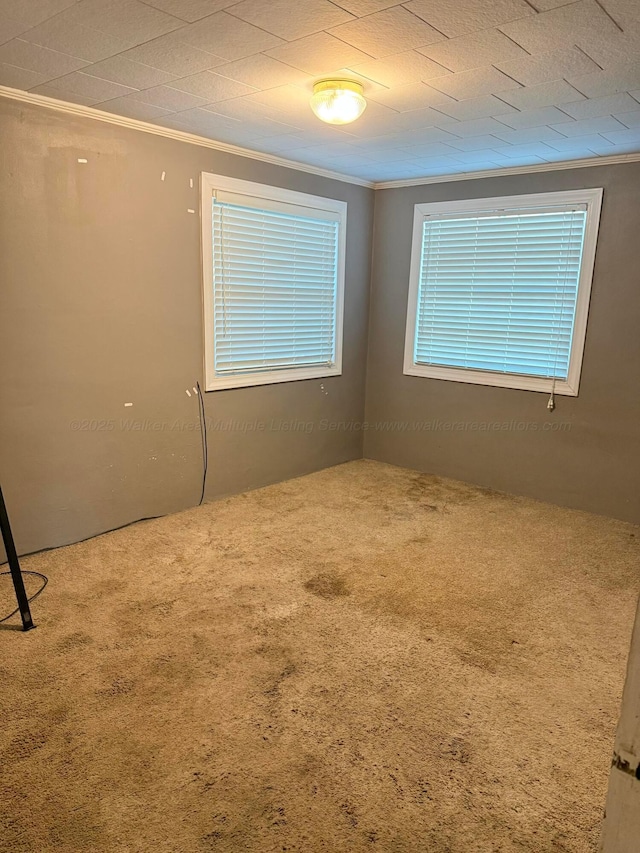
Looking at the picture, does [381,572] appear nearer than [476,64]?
No

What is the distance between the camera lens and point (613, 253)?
12.6 feet

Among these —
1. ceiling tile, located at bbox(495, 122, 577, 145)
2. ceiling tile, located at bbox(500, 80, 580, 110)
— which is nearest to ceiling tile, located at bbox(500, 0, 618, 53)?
ceiling tile, located at bbox(500, 80, 580, 110)

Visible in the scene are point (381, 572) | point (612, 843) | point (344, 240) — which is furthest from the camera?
point (344, 240)

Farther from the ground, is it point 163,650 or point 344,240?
point 344,240

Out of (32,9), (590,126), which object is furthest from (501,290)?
(32,9)

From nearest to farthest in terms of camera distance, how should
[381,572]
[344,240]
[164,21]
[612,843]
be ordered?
1. [612,843]
2. [164,21]
3. [381,572]
4. [344,240]

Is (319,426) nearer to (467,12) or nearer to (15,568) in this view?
(15,568)

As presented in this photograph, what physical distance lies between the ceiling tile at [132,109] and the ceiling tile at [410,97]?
3.94 feet

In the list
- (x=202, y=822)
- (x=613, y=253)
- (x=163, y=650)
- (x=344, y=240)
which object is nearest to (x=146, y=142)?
(x=344, y=240)

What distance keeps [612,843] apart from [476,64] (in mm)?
2536

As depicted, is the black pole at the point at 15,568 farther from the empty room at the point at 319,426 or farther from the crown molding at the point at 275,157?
the crown molding at the point at 275,157

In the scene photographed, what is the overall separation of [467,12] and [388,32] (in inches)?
11.1

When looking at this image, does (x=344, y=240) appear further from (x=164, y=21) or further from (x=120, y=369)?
(x=164, y=21)

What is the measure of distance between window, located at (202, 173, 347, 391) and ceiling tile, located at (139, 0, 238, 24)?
1.77 m
